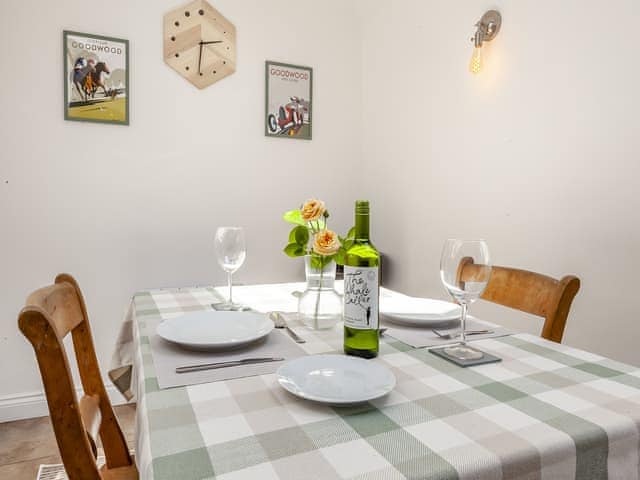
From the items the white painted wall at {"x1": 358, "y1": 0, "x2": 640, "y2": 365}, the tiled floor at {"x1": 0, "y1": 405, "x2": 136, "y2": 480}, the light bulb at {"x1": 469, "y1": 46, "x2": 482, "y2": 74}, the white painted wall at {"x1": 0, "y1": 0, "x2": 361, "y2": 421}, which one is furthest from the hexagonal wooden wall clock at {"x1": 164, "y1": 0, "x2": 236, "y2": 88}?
the tiled floor at {"x1": 0, "y1": 405, "x2": 136, "y2": 480}

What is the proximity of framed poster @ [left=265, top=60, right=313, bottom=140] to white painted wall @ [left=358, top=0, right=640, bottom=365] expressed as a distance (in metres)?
0.43

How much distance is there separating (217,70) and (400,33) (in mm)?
955

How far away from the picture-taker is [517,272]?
1144 mm

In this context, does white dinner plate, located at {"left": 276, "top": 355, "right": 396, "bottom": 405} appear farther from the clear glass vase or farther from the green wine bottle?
the clear glass vase

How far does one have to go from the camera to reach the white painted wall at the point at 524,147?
1290mm

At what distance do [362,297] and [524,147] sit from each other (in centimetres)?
116

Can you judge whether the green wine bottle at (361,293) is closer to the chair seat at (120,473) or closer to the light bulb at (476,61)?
the chair seat at (120,473)

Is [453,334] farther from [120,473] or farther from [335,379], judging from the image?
[120,473]

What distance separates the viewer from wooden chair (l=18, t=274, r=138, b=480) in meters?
0.59

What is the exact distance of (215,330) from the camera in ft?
2.93

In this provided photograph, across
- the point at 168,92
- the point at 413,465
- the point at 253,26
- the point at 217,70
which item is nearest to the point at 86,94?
the point at 168,92

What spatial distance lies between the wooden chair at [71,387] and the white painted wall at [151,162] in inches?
49.5

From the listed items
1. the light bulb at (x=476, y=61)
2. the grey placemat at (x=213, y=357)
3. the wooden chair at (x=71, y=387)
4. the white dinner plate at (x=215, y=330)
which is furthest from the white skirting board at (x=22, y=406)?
the light bulb at (x=476, y=61)

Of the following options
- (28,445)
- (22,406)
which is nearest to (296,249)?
(28,445)
